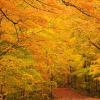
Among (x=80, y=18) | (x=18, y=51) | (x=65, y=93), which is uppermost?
(x=80, y=18)

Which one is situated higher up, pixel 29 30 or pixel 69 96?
pixel 29 30

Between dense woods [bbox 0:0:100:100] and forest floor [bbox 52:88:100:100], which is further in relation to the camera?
forest floor [bbox 52:88:100:100]

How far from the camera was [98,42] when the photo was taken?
2186cm

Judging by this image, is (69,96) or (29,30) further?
(69,96)

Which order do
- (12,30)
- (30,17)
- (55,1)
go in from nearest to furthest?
(55,1), (30,17), (12,30)

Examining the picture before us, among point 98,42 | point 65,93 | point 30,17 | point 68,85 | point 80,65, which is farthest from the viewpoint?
point 68,85

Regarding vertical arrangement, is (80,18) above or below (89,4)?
above

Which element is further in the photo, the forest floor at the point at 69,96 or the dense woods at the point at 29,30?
the forest floor at the point at 69,96

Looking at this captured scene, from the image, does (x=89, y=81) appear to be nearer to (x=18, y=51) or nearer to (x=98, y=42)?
(x=98, y=42)

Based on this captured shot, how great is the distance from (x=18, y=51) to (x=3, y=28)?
1304 millimetres

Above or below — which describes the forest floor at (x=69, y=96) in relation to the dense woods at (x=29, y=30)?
below

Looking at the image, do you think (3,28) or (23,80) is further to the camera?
(23,80)

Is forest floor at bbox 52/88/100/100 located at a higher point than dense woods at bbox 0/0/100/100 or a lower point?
lower

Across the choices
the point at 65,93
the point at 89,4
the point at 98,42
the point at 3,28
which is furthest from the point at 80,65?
the point at 89,4
